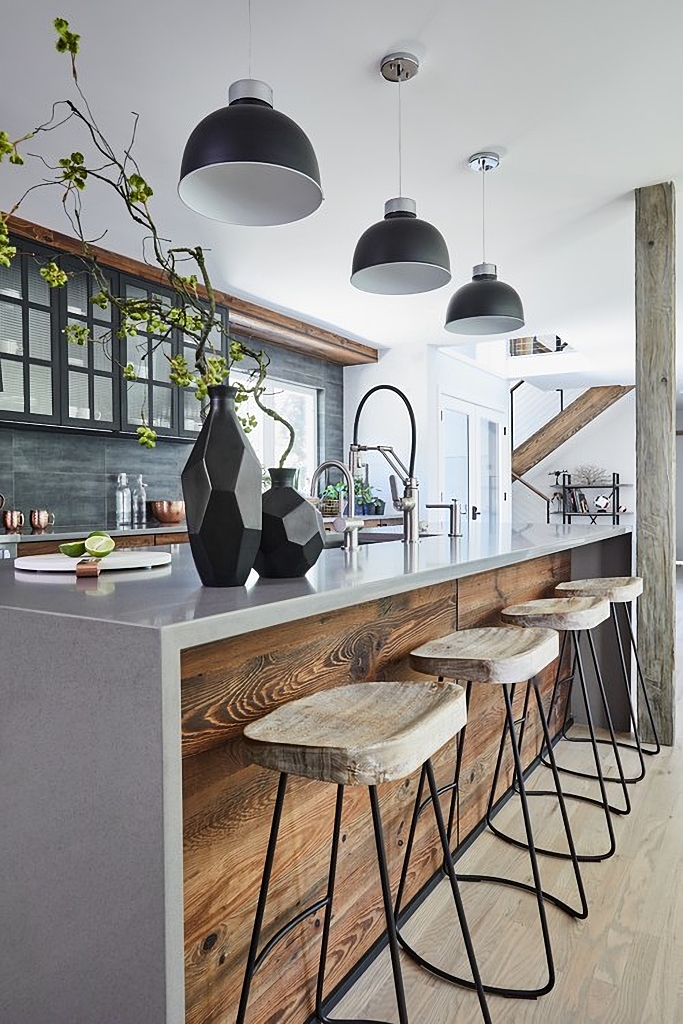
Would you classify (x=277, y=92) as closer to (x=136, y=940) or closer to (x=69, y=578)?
(x=69, y=578)

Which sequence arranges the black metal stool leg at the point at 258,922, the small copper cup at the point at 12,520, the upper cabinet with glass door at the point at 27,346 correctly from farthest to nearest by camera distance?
the small copper cup at the point at 12,520 → the upper cabinet with glass door at the point at 27,346 → the black metal stool leg at the point at 258,922

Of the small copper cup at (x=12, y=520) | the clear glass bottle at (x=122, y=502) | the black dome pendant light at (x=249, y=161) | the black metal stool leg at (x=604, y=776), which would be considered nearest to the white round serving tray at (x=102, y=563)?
the black dome pendant light at (x=249, y=161)

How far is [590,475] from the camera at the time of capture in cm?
1170

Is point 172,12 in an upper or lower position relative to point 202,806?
upper

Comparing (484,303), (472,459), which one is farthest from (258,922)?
(472,459)

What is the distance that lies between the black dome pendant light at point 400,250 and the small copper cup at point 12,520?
2.22 meters

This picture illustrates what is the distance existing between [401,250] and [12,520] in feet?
8.16

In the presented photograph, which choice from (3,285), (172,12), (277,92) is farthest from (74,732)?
(3,285)

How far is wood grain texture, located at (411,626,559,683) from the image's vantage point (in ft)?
5.35

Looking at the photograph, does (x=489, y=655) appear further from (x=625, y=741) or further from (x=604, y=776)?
(x=625, y=741)

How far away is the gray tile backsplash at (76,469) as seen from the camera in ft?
13.5

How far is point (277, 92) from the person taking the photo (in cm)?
268

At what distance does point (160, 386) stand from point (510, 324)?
7.43ft

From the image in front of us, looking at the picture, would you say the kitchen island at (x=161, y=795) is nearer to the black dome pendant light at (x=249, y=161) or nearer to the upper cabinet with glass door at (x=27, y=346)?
the black dome pendant light at (x=249, y=161)
